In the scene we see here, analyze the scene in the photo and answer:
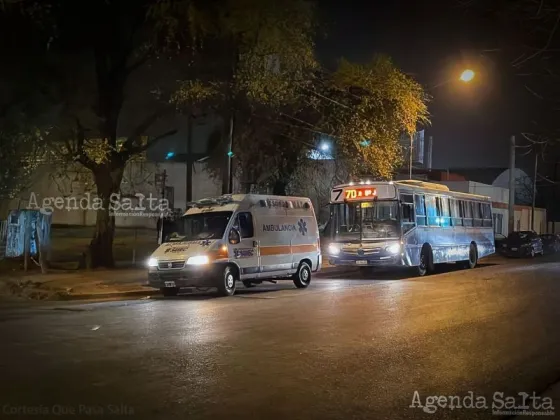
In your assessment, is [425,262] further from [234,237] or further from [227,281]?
[227,281]

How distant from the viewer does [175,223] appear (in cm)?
1781

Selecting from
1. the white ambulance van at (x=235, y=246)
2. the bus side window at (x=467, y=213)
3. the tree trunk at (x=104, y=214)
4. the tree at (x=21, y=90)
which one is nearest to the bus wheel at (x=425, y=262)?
the bus side window at (x=467, y=213)

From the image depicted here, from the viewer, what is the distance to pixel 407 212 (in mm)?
21969

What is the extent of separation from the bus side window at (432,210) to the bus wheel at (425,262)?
1.01m

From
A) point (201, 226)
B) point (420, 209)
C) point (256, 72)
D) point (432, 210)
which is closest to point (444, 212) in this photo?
point (432, 210)

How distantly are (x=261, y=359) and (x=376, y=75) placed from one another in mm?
17207

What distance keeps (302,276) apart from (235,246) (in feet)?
10.1

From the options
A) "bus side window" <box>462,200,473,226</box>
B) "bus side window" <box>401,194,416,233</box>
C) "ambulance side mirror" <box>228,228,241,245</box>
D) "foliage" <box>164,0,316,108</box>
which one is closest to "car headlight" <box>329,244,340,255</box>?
"bus side window" <box>401,194,416,233</box>

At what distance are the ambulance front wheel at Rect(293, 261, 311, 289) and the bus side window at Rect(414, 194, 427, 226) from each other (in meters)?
5.20

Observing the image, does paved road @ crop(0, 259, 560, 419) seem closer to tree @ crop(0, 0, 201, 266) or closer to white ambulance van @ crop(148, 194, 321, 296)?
white ambulance van @ crop(148, 194, 321, 296)

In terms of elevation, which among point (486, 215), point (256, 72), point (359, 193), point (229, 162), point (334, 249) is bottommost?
point (334, 249)

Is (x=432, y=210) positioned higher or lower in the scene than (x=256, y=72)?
lower

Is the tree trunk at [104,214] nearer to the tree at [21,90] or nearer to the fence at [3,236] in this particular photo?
the tree at [21,90]

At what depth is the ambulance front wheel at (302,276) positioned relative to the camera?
19.0 m
